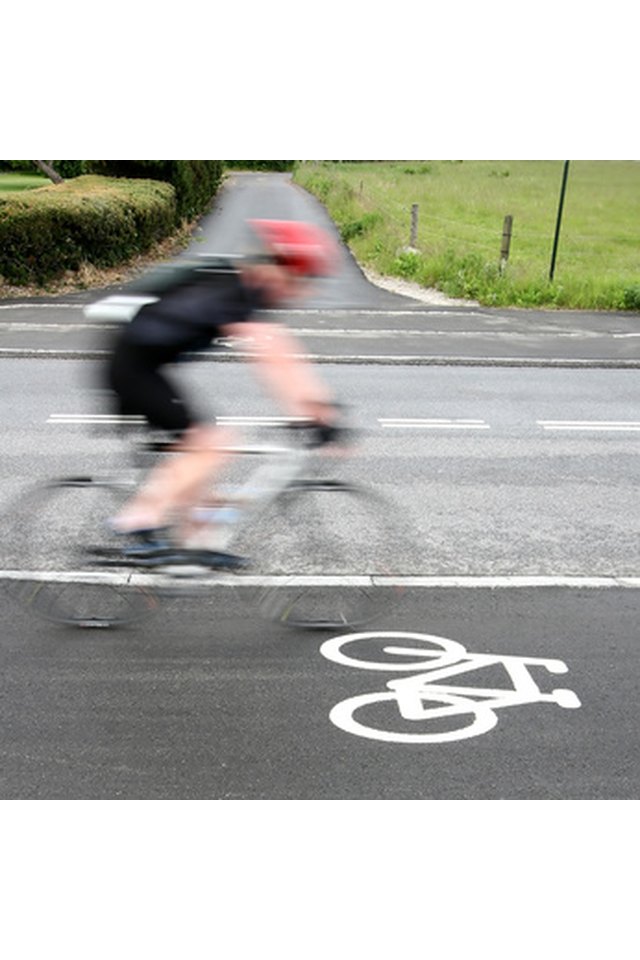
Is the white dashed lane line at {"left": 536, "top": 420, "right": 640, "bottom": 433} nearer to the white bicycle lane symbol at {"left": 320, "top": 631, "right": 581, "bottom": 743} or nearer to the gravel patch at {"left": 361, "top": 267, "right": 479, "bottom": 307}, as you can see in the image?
the white bicycle lane symbol at {"left": 320, "top": 631, "right": 581, "bottom": 743}

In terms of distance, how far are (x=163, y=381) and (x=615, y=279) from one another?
52.0ft

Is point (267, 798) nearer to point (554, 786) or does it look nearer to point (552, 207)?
point (554, 786)

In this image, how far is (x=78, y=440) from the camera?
30.0 feet

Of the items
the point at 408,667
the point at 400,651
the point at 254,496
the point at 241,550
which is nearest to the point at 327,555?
the point at 241,550

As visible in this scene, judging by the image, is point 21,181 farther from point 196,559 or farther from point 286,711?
point 286,711

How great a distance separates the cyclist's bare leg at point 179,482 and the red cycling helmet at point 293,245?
108cm

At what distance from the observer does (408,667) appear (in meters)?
4.96

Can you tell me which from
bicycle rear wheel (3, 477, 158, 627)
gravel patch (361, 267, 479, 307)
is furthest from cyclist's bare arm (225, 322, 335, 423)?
gravel patch (361, 267, 479, 307)

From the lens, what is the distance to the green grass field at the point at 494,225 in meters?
18.5

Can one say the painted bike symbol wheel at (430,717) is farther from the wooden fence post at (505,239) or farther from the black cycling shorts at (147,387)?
the wooden fence post at (505,239)

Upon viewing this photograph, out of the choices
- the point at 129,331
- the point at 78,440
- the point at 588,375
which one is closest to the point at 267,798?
the point at 129,331

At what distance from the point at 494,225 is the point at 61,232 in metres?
17.0

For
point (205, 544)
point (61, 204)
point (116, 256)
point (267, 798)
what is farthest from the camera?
point (116, 256)

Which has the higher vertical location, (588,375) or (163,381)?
(163,381)
